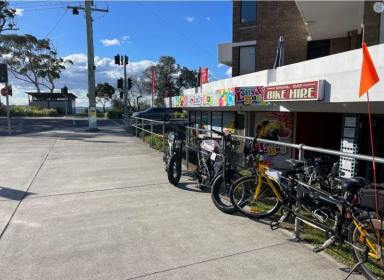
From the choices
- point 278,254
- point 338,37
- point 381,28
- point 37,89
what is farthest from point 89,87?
point 37,89

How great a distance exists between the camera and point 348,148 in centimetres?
1127

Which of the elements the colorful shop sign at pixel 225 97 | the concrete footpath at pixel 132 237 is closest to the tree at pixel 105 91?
the colorful shop sign at pixel 225 97

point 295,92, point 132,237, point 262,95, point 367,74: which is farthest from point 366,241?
point 262,95

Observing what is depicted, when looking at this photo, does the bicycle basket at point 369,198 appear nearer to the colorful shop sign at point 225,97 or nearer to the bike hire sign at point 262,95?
the bike hire sign at point 262,95

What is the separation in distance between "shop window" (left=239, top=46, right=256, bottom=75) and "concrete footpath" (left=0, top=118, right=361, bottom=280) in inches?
675

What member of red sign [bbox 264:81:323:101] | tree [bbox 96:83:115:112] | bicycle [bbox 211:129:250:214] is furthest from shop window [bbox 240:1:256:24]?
tree [bbox 96:83:115:112]

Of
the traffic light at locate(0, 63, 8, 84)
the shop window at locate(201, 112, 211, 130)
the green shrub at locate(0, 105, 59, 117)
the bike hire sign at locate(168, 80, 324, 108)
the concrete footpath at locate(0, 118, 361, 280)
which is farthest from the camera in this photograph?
the green shrub at locate(0, 105, 59, 117)

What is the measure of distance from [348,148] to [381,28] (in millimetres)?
3927

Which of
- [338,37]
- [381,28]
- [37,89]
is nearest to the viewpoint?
[381,28]

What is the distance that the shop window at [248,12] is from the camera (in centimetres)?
2227

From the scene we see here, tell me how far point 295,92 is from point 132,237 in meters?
7.59

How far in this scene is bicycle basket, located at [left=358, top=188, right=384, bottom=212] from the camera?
3.01 metres

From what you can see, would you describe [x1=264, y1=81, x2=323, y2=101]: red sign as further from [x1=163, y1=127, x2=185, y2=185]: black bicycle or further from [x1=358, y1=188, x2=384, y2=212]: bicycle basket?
[x1=358, y1=188, x2=384, y2=212]: bicycle basket

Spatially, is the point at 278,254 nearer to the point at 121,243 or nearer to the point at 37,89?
the point at 121,243
